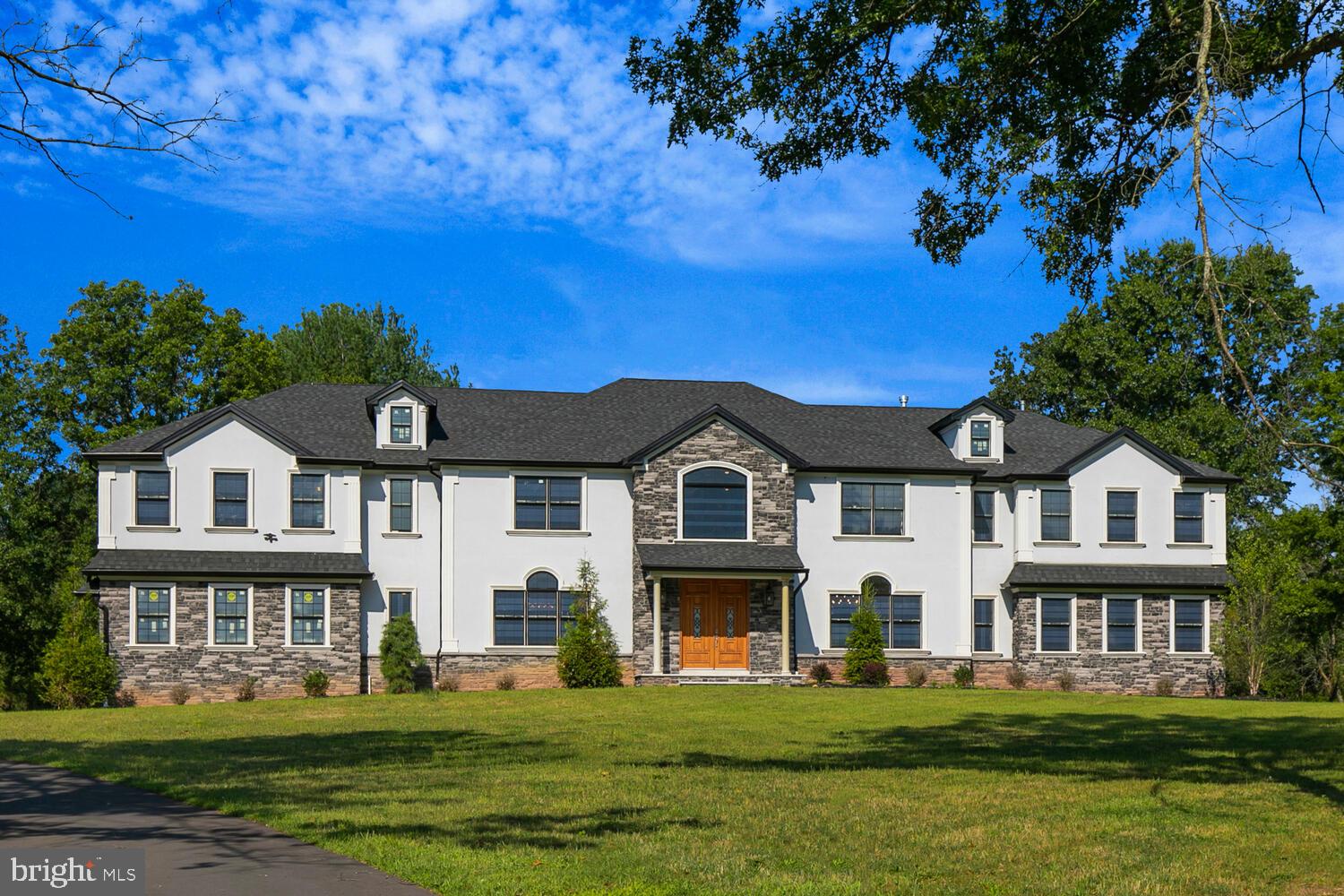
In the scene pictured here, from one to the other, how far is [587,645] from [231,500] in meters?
10.0

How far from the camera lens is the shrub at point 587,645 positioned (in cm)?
3422

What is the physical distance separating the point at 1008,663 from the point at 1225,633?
6.07 meters

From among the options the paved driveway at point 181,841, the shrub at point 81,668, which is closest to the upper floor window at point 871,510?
the shrub at point 81,668

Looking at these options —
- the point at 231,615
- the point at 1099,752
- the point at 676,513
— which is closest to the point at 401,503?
the point at 231,615

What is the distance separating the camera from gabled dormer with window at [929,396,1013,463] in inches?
1521

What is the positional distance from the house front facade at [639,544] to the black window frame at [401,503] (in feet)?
0.16

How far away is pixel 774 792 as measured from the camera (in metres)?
14.5

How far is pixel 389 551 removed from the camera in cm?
3575

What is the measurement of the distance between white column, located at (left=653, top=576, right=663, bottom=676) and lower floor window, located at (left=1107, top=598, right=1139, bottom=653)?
492 inches

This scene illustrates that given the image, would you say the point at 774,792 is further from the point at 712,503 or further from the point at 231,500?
the point at 231,500

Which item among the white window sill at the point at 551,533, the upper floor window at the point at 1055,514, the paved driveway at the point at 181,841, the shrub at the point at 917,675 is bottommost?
the shrub at the point at 917,675

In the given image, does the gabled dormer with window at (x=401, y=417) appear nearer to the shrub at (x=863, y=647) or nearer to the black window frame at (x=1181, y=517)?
the shrub at (x=863, y=647)

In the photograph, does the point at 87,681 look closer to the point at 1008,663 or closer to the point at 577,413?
the point at 577,413

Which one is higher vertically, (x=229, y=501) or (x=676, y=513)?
(x=229, y=501)
